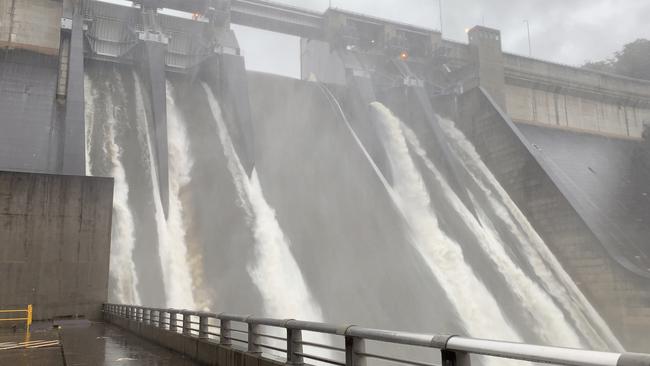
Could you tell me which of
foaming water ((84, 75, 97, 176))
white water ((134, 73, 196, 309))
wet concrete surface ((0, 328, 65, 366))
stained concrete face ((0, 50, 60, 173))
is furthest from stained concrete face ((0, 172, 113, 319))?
foaming water ((84, 75, 97, 176))

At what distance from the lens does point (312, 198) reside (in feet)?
78.8

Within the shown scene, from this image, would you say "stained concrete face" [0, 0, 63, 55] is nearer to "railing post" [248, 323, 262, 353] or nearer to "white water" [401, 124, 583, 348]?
"white water" [401, 124, 583, 348]

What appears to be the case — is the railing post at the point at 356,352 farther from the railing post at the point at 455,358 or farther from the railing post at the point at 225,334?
the railing post at the point at 225,334

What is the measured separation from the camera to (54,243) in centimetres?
1572

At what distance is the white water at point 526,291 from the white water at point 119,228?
48.2ft

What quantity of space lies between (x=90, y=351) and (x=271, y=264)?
10.2m

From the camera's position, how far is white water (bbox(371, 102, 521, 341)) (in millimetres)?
19281

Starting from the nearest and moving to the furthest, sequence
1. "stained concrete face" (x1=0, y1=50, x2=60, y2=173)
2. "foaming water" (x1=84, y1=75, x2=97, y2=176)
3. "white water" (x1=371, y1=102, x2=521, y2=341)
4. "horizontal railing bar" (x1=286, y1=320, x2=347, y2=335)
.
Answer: "horizontal railing bar" (x1=286, y1=320, x2=347, y2=335)
"white water" (x1=371, y1=102, x2=521, y2=341)
"stained concrete face" (x1=0, y1=50, x2=60, y2=173)
"foaming water" (x1=84, y1=75, x2=97, y2=176)

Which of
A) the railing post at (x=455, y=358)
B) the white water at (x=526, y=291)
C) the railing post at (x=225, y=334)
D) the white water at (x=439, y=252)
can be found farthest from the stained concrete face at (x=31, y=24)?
the railing post at (x=455, y=358)

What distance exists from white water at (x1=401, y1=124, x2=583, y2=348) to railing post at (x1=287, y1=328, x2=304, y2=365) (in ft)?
56.4

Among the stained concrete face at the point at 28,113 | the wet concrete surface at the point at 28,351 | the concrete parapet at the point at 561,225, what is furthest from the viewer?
the concrete parapet at the point at 561,225

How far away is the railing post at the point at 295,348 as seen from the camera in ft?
18.1

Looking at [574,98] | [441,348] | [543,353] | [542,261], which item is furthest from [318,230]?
[574,98]

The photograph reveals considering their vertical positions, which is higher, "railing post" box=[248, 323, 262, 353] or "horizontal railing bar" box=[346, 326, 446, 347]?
"horizontal railing bar" box=[346, 326, 446, 347]
